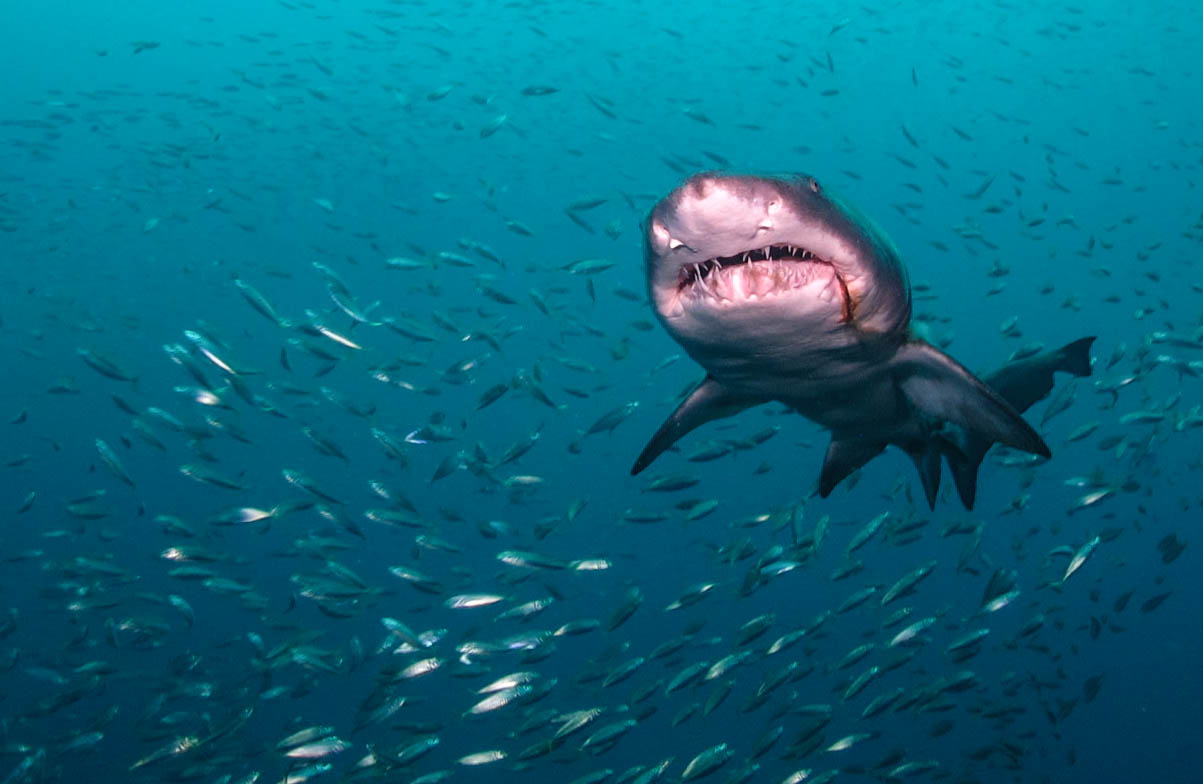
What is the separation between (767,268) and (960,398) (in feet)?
4.60

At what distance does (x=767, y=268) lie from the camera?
230 cm

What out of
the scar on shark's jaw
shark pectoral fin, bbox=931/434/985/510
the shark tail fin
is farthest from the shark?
the shark tail fin

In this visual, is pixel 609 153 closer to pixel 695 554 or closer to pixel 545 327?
pixel 545 327

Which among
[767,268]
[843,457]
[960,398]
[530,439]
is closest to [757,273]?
[767,268]

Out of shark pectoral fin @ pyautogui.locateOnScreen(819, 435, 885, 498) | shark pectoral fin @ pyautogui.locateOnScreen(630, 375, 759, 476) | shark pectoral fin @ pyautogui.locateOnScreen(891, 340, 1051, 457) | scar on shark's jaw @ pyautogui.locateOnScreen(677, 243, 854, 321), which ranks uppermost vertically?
scar on shark's jaw @ pyautogui.locateOnScreen(677, 243, 854, 321)

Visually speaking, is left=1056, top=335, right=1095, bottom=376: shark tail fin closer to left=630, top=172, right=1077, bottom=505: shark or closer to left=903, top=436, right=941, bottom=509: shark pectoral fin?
left=903, top=436, right=941, bottom=509: shark pectoral fin

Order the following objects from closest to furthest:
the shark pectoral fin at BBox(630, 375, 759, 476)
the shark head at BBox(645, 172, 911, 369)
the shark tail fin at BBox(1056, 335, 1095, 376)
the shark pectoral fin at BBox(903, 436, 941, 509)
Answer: the shark head at BBox(645, 172, 911, 369) → the shark pectoral fin at BBox(630, 375, 759, 476) → the shark tail fin at BBox(1056, 335, 1095, 376) → the shark pectoral fin at BBox(903, 436, 941, 509)

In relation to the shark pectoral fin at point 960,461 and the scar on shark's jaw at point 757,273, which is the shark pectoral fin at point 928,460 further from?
the scar on shark's jaw at point 757,273

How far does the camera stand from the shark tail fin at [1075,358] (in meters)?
4.20

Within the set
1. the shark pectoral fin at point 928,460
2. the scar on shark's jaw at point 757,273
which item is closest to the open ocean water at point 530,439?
the scar on shark's jaw at point 757,273

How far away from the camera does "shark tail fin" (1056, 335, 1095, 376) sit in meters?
4.20

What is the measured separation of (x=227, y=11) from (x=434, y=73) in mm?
20591

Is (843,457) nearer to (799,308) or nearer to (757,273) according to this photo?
(799,308)

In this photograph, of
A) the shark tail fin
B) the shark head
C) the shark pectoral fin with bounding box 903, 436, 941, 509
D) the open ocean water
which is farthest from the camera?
the open ocean water
